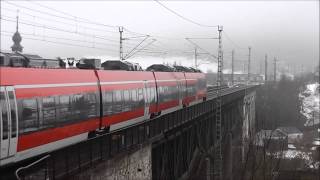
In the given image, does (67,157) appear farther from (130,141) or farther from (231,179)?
(231,179)

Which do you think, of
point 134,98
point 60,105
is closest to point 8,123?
point 60,105

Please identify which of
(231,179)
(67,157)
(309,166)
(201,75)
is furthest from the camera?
(309,166)

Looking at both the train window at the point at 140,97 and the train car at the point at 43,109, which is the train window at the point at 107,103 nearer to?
the train car at the point at 43,109

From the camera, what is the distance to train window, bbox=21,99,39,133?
14195 mm

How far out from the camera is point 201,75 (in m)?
47.4

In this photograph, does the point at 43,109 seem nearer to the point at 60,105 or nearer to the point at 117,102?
the point at 60,105

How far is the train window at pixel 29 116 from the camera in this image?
1420 cm

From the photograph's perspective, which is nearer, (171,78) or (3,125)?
(3,125)

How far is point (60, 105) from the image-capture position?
16.6 metres

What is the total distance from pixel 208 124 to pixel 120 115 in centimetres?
2632

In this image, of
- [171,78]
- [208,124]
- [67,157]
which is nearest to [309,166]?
[208,124]

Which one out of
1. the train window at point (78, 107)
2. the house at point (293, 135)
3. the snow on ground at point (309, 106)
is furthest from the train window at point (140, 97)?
the snow on ground at point (309, 106)

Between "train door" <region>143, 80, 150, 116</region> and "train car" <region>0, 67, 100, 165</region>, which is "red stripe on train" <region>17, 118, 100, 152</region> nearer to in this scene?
"train car" <region>0, 67, 100, 165</region>

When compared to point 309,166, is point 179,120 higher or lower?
higher
